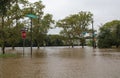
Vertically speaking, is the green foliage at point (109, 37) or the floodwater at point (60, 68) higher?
the green foliage at point (109, 37)

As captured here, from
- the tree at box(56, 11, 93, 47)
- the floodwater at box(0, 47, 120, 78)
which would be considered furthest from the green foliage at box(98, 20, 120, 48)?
the floodwater at box(0, 47, 120, 78)

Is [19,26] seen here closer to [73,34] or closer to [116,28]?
[116,28]

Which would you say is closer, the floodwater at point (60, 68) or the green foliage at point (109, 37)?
the floodwater at point (60, 68)

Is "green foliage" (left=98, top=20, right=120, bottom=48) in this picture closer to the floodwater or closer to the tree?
the tree

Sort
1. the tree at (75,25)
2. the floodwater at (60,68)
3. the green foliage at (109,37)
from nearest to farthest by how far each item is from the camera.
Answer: the floodwater at (60,68) → the green foliage at (109,37) → the tree at (75,25)

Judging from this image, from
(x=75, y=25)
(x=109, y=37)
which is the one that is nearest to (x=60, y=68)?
(x=109, y=37)

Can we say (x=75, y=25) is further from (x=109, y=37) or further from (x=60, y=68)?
(x=60, y=68)

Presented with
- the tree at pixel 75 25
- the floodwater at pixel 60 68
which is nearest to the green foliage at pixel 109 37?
the tree at pixel 75 25

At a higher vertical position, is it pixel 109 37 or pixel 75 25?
pixel 75 25

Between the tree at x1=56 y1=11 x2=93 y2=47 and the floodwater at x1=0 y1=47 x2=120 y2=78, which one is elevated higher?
the tree at x1=56 y1=11 x2=93 y2=47

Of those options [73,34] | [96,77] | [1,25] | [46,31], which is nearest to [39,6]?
[46,31]

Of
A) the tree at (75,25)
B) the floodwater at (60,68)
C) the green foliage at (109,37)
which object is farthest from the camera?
the tree at (75,25)

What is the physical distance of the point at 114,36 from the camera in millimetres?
69750

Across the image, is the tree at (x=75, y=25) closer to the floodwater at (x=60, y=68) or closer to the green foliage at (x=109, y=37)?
the green foliage at (x=109, y=37)
